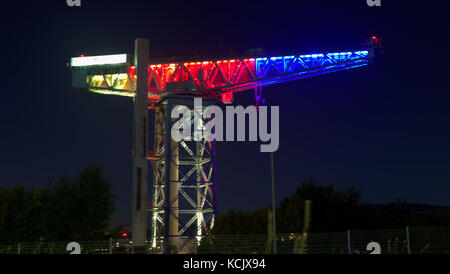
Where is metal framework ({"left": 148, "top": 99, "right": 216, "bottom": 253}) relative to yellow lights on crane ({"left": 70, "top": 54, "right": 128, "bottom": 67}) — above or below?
below

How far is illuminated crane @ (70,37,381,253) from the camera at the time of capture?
47.9m

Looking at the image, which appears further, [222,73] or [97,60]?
[97,60]

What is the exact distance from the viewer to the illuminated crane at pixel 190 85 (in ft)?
157

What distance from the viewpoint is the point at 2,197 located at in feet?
156

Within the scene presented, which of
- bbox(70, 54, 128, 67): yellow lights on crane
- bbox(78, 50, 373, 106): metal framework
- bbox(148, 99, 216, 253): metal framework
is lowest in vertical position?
bbox(148, 99, 216, 253): metal framework

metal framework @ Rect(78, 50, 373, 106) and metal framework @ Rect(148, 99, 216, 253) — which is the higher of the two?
metal framework @ Rect(78, 50, 373, 106)

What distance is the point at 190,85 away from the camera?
165 feet

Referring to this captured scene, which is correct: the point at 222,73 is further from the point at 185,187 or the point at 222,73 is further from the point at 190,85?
the point at 185,187

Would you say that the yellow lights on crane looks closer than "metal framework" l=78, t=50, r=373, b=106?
No

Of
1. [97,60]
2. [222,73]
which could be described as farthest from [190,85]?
[97,60]

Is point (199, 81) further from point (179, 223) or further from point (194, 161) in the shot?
point (179, 223)

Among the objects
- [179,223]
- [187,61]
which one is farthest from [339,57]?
[179,223]
